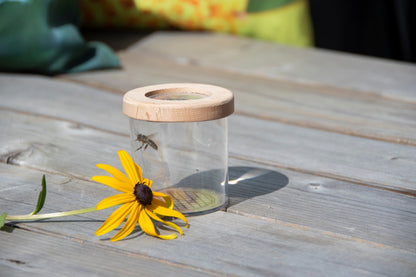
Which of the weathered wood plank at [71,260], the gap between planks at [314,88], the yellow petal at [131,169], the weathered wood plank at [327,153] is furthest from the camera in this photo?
the gap between planks at [314,88]

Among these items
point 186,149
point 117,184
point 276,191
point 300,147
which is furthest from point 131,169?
point 300,147

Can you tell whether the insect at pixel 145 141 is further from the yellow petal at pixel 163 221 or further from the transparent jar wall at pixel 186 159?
the yellow petal at pixel 163 221

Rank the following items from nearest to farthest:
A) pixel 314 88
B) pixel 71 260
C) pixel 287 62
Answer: pixel 71 260, pixel 314 88, pixel 287 62

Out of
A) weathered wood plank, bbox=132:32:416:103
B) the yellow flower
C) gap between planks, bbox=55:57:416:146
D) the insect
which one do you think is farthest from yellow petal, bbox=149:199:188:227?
weathered wood plank, bbox=132:32:416:103

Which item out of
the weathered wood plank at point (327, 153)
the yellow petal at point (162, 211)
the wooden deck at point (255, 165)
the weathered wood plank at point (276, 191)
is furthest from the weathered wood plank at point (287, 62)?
the yellow petal at point (162, 211)

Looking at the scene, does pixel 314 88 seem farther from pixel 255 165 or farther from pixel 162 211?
pixel 162 211

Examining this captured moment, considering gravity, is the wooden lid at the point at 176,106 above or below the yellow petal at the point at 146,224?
above
